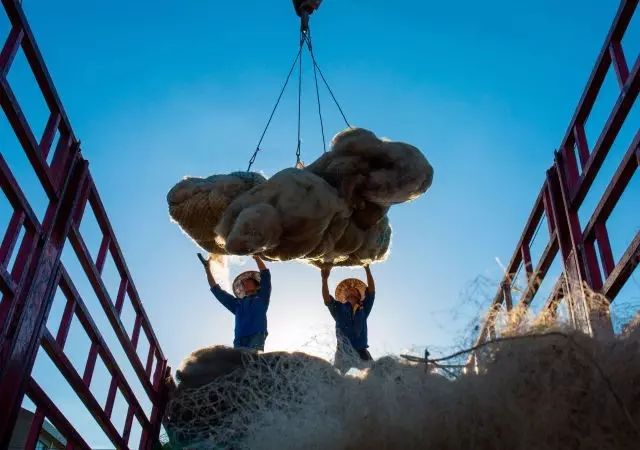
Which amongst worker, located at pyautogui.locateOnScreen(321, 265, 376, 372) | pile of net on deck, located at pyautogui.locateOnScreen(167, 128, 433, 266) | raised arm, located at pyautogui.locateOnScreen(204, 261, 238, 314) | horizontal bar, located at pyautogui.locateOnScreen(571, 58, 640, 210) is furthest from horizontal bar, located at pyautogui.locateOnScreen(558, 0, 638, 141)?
raised arm, located at pyautogui.locateOnScreen(204, 261, 238, 314)

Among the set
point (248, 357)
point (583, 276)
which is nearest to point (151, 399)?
point (248, 357)

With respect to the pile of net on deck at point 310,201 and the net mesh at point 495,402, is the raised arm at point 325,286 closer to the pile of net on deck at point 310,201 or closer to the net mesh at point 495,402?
the pile of net on deck at point 310,201

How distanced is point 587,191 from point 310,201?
5.18 feet

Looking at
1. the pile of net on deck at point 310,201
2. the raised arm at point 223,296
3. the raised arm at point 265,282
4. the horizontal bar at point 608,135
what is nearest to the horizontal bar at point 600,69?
the horizontal bar at point 608,135

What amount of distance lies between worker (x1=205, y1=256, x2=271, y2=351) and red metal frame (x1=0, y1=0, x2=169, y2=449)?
67 centimetres

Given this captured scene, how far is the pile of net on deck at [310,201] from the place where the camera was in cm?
356

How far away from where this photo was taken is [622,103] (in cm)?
369

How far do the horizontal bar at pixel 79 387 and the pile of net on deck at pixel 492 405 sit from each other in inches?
68.9

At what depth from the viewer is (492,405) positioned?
6.35ft

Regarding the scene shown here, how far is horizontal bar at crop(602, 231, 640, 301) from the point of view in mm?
3297

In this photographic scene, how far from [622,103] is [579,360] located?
2.12 m

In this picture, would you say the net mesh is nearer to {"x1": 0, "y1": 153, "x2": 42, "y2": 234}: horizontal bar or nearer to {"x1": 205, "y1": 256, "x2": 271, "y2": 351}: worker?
{"x1": 0, "y1": 153, "x2": 42, "y2": 234}: horizontal bar

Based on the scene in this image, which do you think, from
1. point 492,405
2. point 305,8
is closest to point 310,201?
point 492,405

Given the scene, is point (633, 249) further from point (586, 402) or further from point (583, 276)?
point (586, 402)
